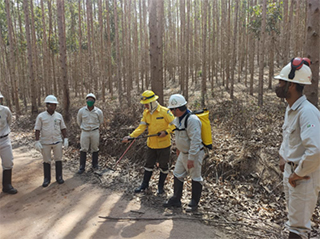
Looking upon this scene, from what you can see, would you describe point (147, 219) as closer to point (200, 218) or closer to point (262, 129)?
point (200, 218)

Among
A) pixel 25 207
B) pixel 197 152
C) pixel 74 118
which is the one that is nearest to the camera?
pixel 197 152

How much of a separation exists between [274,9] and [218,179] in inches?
381

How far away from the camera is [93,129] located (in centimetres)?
587

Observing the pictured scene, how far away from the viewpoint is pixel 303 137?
80.1 inches

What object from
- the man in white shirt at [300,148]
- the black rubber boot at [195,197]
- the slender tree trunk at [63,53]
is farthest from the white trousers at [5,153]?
the slender tree trunk at [63,53]

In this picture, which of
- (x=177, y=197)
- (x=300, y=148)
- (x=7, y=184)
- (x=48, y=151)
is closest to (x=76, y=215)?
(x=177, y=197)

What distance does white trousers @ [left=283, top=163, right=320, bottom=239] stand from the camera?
83.6 inches

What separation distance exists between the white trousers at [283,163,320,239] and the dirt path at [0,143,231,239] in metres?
1.23

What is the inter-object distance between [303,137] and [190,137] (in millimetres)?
1776

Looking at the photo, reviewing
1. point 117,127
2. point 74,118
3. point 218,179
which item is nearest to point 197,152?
point 218,179

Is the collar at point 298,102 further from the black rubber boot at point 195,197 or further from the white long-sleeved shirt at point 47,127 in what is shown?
the white long-sleeved shirt at point 47,127

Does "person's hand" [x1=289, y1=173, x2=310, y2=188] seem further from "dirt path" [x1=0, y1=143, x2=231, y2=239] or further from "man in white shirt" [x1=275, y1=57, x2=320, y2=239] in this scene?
"dirt path" [x1=0, y1=143, x2=231, y2=239]

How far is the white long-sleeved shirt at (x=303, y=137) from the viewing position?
1.98 m

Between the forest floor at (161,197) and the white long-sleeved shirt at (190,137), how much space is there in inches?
41.7
